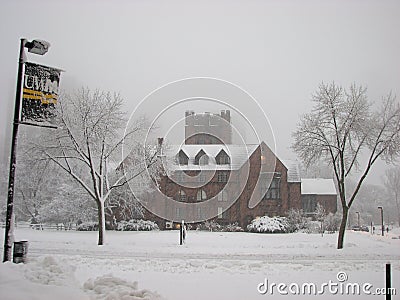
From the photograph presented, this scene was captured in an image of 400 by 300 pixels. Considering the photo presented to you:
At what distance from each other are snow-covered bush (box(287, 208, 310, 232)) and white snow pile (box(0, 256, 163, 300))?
28.7ft

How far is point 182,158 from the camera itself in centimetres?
1484

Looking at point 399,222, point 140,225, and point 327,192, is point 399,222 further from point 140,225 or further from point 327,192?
point 140,225

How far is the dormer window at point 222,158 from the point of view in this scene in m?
15.5

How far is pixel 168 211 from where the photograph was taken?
549 inches

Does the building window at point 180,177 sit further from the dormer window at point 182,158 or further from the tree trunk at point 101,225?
the tree trunk at point 101,225

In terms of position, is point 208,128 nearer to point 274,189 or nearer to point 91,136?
point 274,189

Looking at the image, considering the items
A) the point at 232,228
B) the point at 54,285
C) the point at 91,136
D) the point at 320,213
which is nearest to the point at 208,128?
the point at 232,228

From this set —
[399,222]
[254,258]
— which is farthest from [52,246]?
[399,222]

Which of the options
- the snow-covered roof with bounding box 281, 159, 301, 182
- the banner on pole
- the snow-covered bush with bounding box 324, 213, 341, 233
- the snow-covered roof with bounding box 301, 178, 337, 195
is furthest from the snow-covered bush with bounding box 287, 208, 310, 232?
the banner on pole

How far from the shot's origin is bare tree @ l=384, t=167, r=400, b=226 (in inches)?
334

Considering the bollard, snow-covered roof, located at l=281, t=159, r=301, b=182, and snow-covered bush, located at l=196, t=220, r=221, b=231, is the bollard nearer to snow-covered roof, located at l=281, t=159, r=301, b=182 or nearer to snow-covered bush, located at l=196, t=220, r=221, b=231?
snow-covered roof, located at l=281, t=159, r=301, b=182

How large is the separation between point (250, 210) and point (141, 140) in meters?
5.49

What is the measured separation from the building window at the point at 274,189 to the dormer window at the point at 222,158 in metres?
1.84

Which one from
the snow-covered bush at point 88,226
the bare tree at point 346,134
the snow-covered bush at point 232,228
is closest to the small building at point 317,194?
the bare tree at point 346,134
